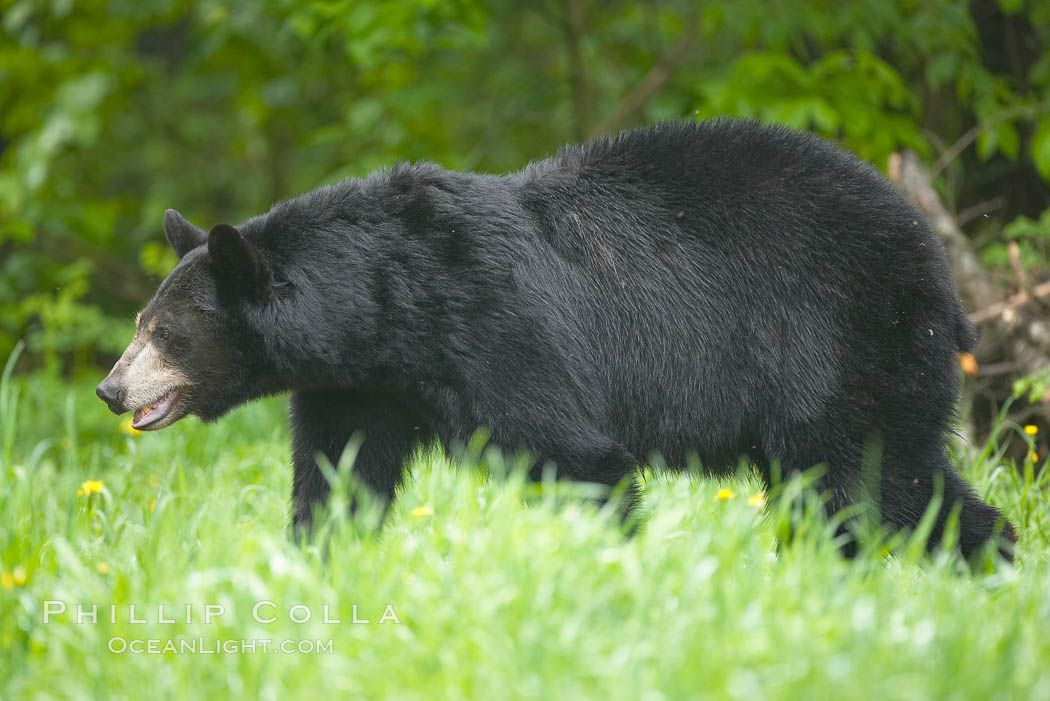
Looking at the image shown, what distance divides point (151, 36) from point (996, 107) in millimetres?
6997

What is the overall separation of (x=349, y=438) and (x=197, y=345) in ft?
1.83

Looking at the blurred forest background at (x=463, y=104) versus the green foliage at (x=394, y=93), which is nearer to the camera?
the blurred forest background at (x=463, y=104)

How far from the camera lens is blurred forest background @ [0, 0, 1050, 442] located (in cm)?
547

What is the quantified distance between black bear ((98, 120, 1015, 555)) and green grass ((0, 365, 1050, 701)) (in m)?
0.33

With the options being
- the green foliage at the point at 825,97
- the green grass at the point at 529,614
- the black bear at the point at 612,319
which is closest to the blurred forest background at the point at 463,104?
the green foliage at the point at 825,97

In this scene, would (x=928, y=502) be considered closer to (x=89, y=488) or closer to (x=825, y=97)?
(x=89, y=488)

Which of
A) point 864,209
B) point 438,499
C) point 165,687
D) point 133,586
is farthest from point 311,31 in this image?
point 165,687

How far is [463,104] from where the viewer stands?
796cm

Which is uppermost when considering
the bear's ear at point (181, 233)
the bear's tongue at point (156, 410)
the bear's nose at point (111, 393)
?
the bear's ear at point (181, 233)

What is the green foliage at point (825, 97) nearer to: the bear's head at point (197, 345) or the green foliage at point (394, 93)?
the green foliage at point (394, 93)

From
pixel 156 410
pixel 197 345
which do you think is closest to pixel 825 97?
pixel 197 345

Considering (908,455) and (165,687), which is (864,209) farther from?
(165,687)

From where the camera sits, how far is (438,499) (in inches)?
151

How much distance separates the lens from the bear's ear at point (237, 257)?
3156mm
